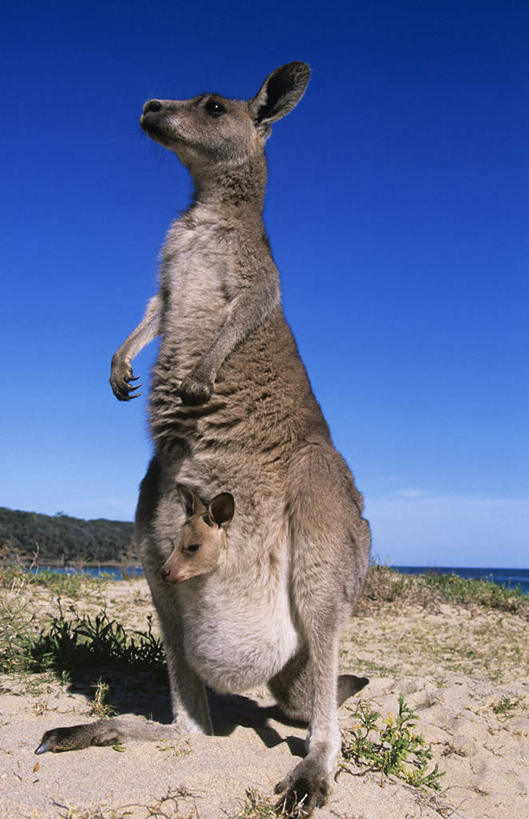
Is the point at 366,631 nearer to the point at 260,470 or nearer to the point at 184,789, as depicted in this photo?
the point at 260,470

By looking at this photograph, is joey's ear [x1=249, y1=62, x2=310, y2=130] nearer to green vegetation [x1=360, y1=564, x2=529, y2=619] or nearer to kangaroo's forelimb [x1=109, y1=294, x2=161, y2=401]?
kangaroo's forelimb [x1=109, y1=294, x2=161, y2=401]

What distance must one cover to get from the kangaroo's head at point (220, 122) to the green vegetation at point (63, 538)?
183 inches

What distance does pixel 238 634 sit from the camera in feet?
10.6

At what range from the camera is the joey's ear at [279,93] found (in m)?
4.05

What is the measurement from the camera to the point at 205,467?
11.3 feet

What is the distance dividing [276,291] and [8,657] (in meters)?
2.77

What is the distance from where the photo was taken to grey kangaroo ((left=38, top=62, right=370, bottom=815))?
3.24 metres

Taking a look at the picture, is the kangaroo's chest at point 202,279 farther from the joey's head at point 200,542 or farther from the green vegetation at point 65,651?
the green vegetation at point 65,651

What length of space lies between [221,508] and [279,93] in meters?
2.61

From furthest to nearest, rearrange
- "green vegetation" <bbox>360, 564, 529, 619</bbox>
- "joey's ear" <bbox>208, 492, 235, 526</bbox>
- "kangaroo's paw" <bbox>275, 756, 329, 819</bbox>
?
"green vegetation" <bbox>360, 564, 529, 619</bbox> < "joey's ear" <bbox>208, 492, 235, 526</bbox> < "kangaroo's paw" <bbox>275, 756, 329, 819</bbox>

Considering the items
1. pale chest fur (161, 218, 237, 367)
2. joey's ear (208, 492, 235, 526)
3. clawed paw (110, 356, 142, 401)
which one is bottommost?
joey's ear (208, 492, 235, 526)

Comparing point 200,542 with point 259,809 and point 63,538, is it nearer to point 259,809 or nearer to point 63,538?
point 259,809

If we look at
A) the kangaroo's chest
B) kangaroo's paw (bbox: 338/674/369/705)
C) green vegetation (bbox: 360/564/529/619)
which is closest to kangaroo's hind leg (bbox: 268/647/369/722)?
kangaroo's paw (bbox: 338/674/369/705)

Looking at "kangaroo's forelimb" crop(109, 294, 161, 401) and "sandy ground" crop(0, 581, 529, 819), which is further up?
"kangaroo's forelimb" crop(109, 294, 161, 401)
